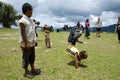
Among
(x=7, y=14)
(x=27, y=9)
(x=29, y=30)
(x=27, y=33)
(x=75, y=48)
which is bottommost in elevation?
(x=75, y=48)

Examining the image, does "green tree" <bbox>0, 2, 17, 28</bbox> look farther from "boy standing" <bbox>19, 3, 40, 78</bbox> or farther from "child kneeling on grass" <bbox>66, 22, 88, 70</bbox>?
"boy standing" <bbox>19, 3, 40, 78</bbox>

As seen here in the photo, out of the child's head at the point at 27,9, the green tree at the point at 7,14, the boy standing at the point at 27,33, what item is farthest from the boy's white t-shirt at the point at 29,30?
the green tree at the point at 7,14

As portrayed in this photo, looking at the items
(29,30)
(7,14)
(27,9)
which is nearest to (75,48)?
(29,30)

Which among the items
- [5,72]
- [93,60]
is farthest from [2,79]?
[93,60]

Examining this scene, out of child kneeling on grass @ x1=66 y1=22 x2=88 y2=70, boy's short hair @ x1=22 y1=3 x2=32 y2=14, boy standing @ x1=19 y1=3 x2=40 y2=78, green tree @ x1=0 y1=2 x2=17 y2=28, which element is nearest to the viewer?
boy standing @ x1=19 y1=3 x2=40 y2=78

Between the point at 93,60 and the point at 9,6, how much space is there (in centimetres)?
8148

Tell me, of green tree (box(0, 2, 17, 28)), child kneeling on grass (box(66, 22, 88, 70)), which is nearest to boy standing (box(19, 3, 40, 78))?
child kneeling on grass (box(66, 22, 88, 70))

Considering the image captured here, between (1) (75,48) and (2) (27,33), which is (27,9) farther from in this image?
(1) (75,48)

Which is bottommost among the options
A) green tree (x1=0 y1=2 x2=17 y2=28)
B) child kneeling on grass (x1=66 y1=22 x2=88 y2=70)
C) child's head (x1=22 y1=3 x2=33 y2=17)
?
child kneeling on grass (x1=66 y1=22 x2=88 y2=70)

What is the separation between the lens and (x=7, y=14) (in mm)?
88188

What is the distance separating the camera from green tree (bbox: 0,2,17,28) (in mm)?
86250

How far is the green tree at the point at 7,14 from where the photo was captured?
8625 cm

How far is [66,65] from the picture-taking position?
11.1m

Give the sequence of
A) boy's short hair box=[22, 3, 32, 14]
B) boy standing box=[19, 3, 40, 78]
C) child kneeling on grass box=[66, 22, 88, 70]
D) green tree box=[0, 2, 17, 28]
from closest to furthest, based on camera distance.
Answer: boy standing box=[19, 3, 40, 78] < boy's short hair box=[22, 3, 32, 14] < child kneeling on grass box=[66, 22, 88, 70] < green tree box=[0, 2, 17, 28]
